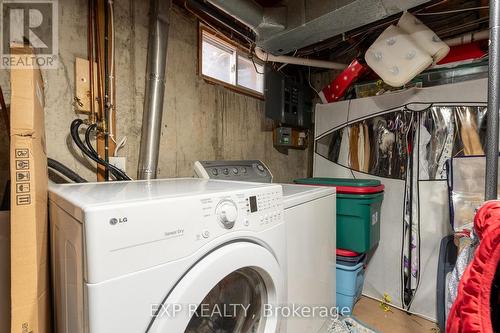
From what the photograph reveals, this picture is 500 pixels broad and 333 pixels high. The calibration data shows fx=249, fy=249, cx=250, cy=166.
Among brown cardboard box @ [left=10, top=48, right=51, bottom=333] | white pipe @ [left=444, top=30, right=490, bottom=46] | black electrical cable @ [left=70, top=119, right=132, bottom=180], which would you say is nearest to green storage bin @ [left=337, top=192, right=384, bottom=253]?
white pipe @ [left=444, top=30, right=490, bottom=46]

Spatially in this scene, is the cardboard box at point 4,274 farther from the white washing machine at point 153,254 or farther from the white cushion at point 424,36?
the white cushion at point 424,36

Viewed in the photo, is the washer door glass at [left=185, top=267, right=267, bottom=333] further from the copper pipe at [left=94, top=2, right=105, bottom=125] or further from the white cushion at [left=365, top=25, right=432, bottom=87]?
the white cushion at [left=365, top=25, right=432, bottom=87]

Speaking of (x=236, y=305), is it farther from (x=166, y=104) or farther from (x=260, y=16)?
(x=260, y=16)

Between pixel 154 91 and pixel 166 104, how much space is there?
17 centimetres

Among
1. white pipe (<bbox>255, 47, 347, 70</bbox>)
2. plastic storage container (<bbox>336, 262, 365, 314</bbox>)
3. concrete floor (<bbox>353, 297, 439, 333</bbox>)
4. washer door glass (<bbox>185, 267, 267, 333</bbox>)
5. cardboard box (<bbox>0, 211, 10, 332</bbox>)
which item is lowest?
concrete floor (<bbox>353, 297, 439, 333</bbox>)

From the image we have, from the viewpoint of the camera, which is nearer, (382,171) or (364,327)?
(364,327)

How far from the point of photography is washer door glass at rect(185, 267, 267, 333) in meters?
0.92

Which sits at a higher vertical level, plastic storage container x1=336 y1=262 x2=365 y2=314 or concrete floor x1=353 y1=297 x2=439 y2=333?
plastic storage container x1=336 y1=262 x2=365 y2=314

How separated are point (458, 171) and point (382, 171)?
1.78 feet

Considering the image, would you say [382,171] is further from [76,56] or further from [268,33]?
[76,56]

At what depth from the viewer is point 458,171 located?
1.59 metres

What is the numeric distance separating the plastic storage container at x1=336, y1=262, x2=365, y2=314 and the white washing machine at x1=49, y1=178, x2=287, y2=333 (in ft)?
3.57

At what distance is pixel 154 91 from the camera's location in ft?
4.62

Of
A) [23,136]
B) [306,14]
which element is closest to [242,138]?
[306,14]
